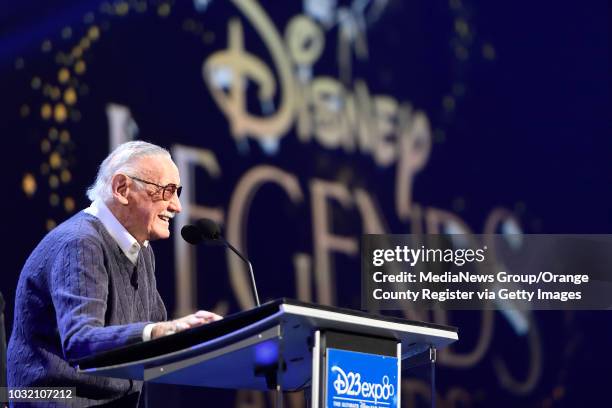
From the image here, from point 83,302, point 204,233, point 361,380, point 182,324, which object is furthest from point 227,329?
point 204,233

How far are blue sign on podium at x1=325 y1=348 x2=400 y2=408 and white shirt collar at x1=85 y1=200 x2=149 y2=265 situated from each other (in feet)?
2.46

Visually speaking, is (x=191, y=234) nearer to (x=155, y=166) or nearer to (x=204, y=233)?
(x=204, y=233)

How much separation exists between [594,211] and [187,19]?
7.13 ft

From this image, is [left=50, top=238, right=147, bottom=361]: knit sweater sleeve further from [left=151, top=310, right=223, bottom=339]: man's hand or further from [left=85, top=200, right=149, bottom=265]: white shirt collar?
[left=85, top=200, right=149, bottom=265]: white shirt collar

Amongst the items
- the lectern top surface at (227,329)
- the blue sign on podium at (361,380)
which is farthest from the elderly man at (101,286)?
the blue sign on podium at (361,380)

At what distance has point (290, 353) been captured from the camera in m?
2.26

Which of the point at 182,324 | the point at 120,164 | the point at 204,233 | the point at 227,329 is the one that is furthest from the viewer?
the point at 120,164

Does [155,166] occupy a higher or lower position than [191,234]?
higher

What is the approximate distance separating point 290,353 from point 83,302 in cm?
49

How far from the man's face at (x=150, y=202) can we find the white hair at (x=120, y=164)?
2 centimetres

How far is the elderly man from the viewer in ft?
7.66

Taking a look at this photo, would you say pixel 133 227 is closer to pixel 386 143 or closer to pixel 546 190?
pixel 386 143

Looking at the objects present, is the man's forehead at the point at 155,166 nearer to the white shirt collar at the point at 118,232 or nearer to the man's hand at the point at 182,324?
the white shirt collar at the point at 118,232

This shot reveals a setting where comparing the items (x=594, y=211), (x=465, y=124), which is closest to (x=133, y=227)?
(x=465, y=124)
